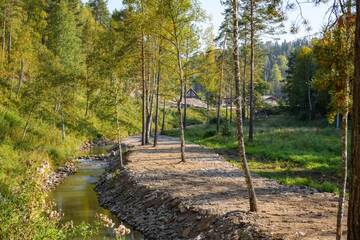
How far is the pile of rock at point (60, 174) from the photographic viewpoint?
2350cm

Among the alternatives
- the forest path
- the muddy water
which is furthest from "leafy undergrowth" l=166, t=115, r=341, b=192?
the muddy water

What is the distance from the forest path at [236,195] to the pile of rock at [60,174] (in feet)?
13.3

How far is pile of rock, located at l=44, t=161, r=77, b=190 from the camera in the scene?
925 inches

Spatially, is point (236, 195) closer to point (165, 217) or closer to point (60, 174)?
point (165, 217)

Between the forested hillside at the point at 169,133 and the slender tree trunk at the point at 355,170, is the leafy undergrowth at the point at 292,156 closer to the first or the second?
the forested hillside at the point at 169,133

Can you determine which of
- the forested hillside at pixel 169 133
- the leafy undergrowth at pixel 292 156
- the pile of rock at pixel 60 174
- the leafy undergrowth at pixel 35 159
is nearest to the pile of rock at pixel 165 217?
the forested hillside at pixel 169 133

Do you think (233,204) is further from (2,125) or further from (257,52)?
(257,52)

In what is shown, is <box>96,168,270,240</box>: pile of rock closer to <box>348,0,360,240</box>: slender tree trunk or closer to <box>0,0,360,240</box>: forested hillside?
<box>0,0,360,240</box>: forested hillside

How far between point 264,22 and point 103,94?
46.5ft

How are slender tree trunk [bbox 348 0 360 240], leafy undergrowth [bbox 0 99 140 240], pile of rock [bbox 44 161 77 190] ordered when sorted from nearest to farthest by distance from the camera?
1. slender tree trunk [bbox 348 0 360 240]
2. leafy undergrowth [bbox 0 99 140 240]
3. pile of rock [bbox 44 161 77 190]

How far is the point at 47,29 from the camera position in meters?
56.4

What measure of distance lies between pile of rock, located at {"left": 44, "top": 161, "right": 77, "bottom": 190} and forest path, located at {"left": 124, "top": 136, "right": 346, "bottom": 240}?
4043mm

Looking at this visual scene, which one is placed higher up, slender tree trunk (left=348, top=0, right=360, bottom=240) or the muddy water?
slender tree trunk (left=348, top=0, right=360, bottom=240)

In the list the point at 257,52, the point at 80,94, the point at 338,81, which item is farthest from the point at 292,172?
the point at 80,94
